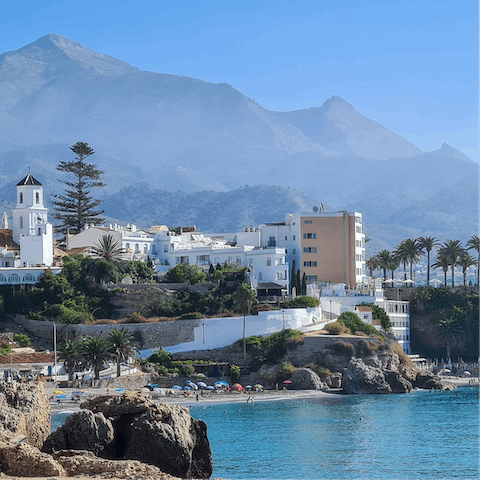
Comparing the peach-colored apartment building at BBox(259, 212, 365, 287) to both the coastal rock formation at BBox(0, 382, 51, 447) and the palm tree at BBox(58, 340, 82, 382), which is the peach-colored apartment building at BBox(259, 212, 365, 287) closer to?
the palm tree at BBox(58, 340, 82, 382)

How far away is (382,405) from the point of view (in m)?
61.0

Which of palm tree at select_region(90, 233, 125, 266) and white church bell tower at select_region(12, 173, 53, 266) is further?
white church bell tower at select_region(12, 173, 53, 266)

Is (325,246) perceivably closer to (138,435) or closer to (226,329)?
(226,329)

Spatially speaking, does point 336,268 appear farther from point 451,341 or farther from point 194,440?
point 194,440

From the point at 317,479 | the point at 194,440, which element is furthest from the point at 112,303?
the point at 194,440

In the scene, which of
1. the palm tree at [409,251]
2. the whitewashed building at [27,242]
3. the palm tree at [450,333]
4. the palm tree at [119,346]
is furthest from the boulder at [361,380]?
the palm tree at [409,251]

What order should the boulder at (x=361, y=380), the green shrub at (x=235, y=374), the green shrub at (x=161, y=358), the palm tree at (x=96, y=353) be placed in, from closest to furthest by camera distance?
1. the palm tree at (x=96, y=353)
2. the boulder at (x=361, y=380)
3. the green shrub at (x=235, y=374)
4. the green shrub at (x=161, y=358)

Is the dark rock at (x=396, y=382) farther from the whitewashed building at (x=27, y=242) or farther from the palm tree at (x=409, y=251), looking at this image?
the palm tree at (x=409, y=251)

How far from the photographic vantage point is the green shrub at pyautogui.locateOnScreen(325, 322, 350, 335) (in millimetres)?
72875

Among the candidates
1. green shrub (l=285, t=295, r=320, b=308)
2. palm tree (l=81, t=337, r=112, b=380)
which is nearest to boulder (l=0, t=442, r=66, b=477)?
palm tree (l=81, t=337, r=112, b=380)

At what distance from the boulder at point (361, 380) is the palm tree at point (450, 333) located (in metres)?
21.6

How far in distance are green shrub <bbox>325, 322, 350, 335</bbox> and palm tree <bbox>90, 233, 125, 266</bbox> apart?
1995 cm

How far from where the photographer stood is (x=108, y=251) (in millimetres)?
80375

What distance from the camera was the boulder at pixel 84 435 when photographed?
26.4 metres
